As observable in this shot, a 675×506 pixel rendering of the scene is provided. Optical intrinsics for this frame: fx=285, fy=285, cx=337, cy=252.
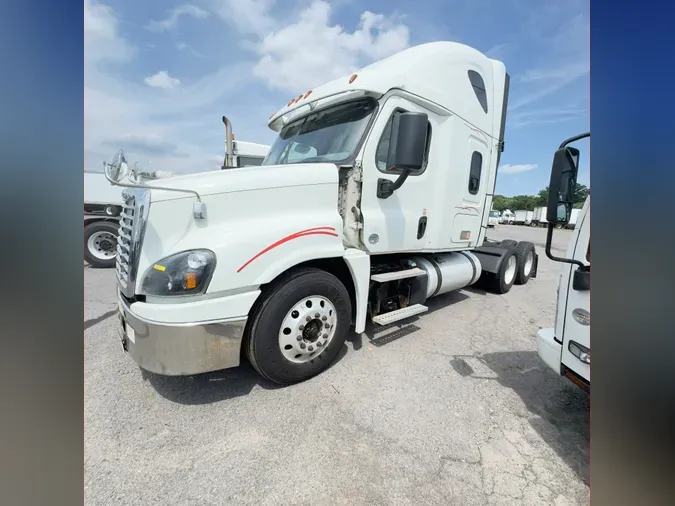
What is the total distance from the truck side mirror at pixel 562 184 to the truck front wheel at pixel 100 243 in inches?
344

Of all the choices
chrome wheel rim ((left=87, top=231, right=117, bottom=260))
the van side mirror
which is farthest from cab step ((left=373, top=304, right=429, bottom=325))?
chrome wheel rim ((left=87, top=231, right=117, bottom=260))

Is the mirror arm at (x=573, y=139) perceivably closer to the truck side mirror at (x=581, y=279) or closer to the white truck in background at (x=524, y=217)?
the truck side mirror at (x=581, y=279)

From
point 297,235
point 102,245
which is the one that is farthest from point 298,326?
point 102,245

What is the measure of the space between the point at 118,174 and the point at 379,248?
239 centimetres

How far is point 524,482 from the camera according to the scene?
175cm

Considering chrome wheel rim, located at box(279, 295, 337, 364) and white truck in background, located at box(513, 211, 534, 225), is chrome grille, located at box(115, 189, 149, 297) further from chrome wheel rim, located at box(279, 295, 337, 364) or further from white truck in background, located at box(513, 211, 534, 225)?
white truck in background, located at box(513, 211, 534, 225)

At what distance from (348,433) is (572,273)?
1979 mm

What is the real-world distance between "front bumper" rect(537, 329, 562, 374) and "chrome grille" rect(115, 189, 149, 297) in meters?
3.25

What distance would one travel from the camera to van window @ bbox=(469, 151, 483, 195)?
4391 millimetres
